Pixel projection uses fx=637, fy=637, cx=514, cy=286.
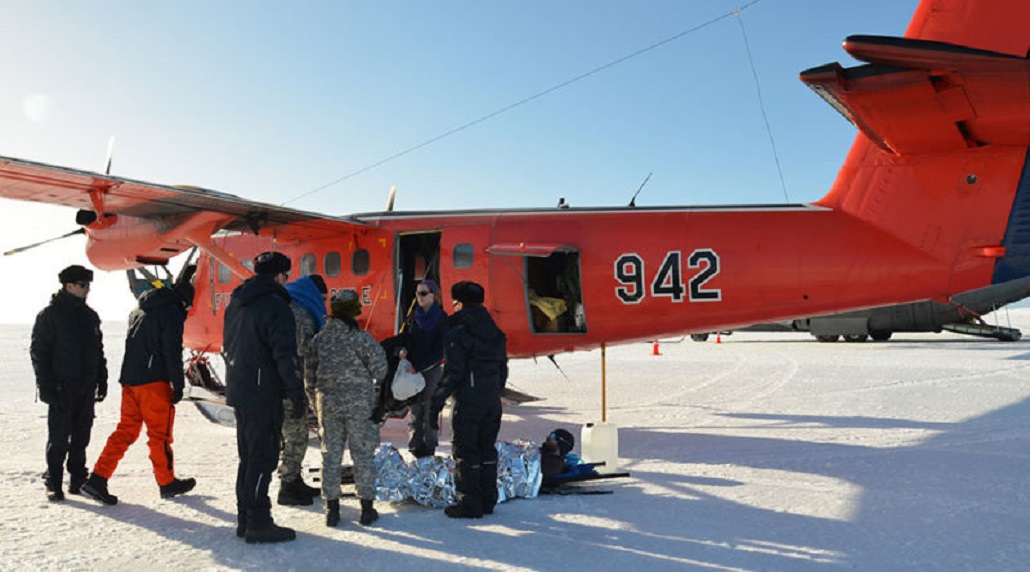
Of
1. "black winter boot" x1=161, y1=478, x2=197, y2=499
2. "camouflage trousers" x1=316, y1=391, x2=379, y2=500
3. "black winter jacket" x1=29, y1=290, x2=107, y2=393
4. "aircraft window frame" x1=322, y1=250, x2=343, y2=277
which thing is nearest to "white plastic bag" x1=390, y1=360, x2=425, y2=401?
"camouflage trousers" x1=316, y1=391, x2=379, y2=500

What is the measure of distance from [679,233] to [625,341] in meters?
1.76

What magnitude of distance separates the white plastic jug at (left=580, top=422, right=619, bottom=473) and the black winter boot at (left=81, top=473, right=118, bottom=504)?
493 cm

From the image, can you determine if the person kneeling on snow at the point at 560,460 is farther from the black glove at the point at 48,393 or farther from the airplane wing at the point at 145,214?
the airplane wing at the point at 145,214

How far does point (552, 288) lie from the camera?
10.4m

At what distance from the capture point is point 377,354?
19.3ft

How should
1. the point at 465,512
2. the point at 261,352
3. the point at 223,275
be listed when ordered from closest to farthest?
the point at 261,352
the point at 465,512
the point at 223,275

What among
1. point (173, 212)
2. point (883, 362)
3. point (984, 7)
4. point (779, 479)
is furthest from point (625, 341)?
point (883, 362)

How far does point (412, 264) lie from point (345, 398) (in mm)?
5689

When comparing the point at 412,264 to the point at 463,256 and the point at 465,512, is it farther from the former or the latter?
the point at 465,512

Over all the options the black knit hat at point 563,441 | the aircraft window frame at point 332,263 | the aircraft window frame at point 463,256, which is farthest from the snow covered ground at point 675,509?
the aircraft window frame at point 332,263

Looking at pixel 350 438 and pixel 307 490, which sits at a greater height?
pixel 350 438

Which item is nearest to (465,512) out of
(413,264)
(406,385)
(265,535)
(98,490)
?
(406,385)

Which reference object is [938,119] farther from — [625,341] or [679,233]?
[625,341]

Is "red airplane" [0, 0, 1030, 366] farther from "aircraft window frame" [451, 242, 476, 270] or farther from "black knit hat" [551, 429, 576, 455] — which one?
"black knit hat" [551, 429, 576, 455]
